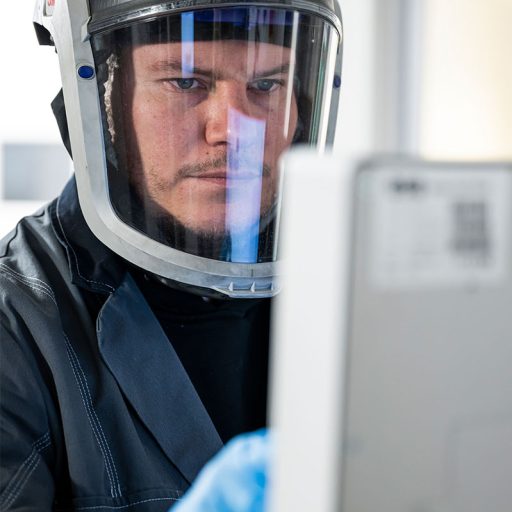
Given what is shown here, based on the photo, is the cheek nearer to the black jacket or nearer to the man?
the man

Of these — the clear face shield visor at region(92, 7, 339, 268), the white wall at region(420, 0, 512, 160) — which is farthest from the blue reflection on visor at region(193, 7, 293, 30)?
the white wall at region(420, 0, 512, 160)

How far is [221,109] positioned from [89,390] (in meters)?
0.45

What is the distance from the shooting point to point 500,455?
18.4 inches

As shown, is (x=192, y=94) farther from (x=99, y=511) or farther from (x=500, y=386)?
(x=500, y=386)

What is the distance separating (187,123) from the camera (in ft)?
3.82

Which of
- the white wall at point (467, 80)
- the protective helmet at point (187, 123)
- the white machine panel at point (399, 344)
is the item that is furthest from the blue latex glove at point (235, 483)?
the white wall at point (467, 80)

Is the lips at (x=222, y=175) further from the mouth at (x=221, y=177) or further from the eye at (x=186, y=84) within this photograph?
the eye at (x=186, y=84)

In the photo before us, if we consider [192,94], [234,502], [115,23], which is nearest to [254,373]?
[192,94]

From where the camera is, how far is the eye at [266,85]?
3.84 feet

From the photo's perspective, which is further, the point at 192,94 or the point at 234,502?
the point at 192,94

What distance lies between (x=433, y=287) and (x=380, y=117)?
290 centimetres

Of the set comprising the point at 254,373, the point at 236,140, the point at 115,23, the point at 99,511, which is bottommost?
the point at 99,511

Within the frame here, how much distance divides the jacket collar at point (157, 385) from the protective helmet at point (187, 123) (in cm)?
11

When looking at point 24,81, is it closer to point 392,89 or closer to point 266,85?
point 392,89
